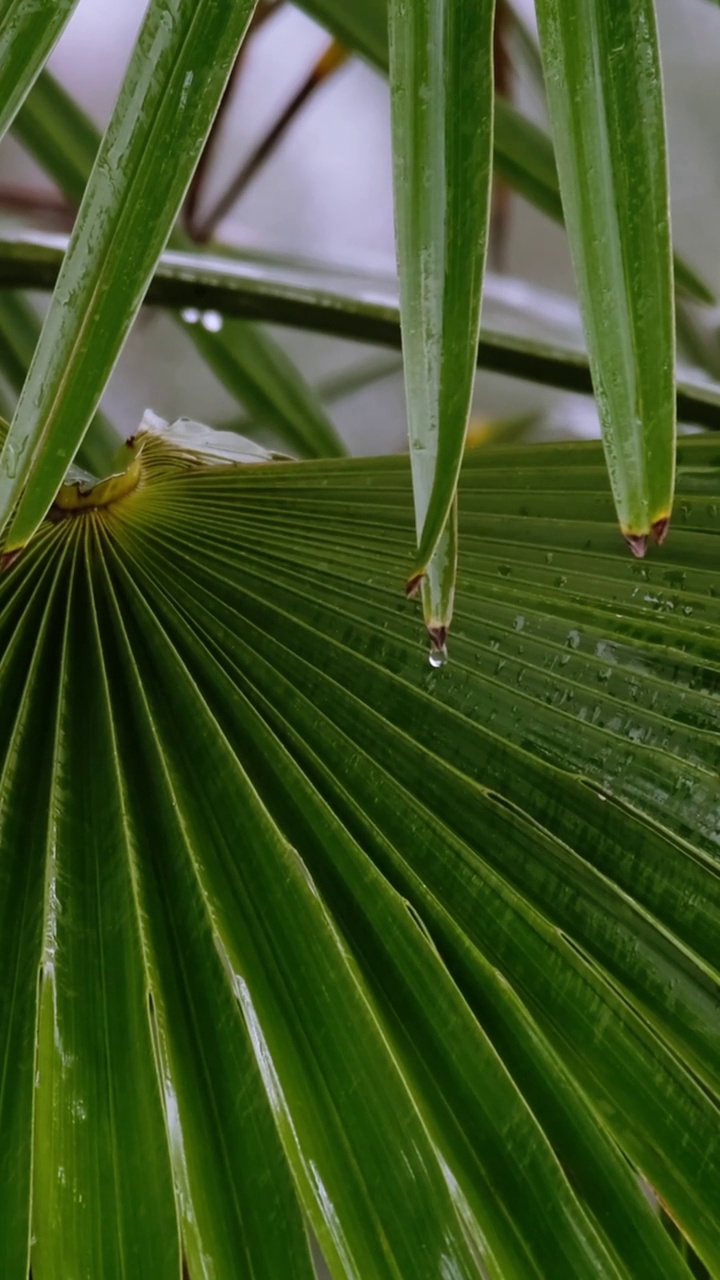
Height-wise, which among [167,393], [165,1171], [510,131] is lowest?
[165,1171]

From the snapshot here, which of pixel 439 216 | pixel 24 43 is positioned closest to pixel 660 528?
pixel 439 216

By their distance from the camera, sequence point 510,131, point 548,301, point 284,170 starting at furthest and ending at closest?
1. point 284,170
2. point 548,301
3. point 510,131

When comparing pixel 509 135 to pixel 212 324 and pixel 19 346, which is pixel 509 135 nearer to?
pixel 212 324

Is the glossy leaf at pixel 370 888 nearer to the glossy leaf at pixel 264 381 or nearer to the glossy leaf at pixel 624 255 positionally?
the glossy leaf at pixel 624 255

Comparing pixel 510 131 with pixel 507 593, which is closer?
pixel 507 593

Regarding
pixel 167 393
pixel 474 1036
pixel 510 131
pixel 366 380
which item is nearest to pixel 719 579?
pixel 474 1036

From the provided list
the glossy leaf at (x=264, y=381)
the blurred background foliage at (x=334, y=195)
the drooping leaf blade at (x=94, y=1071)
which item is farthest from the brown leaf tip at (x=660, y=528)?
the blurred background foliage at (x=334, y=195)

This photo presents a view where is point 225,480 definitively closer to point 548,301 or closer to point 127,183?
point 127,183
